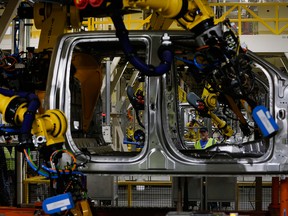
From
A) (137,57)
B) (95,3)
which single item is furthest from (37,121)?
(95,3)

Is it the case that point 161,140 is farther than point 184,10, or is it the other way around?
point 161,140

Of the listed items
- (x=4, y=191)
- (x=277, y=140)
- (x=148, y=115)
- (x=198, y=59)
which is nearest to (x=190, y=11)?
(x=198, y=59)

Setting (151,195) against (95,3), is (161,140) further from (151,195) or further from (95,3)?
(151,195)

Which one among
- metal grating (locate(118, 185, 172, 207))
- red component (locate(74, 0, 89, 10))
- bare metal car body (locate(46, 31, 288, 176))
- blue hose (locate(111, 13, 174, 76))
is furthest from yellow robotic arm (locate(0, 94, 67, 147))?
metal grating (locate(118, 185, 172, 207))

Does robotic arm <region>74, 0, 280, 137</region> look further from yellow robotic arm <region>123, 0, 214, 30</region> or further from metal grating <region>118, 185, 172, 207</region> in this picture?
metal grating <region>118, 185, 172, 207</region>

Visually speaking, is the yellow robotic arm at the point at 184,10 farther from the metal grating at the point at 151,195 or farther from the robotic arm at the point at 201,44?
the metal grating at the point at 151,195

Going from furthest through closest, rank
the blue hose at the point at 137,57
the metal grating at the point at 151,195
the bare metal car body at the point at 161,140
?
the metal grating at the point at 151,195 < the bare metal car body at the point at 161,140 < the blue hose at the point at 137,57

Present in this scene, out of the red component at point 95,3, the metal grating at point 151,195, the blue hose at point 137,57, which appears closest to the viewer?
the red component at point 95,3

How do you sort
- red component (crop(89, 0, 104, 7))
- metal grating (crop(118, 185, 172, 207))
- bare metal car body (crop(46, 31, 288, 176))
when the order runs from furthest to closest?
metal grating (crop(118, 185, 172, 207)), bare metal car body (crop(46, 31, 288, 176)), red component (crop(89, 0, 104, 7))

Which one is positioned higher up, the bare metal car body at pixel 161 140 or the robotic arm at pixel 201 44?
the robotic arm at pixel 201 44

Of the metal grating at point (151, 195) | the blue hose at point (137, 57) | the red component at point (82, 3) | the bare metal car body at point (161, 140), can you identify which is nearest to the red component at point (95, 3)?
the red component at point (82, 3)

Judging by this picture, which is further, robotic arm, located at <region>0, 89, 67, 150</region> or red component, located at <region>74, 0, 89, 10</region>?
robotic arm, located at <region>0, 89, 67, 150</region>

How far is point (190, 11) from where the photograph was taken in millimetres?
4086

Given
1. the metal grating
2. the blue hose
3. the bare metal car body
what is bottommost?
the metal grating
